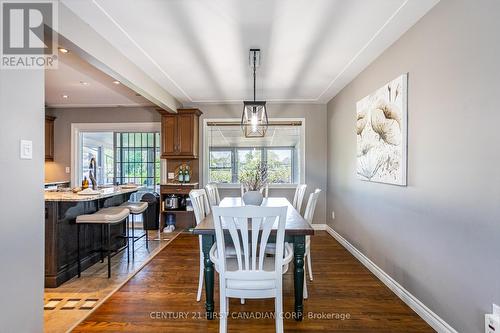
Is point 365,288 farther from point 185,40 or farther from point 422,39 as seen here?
point 185,40

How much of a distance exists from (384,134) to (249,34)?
168cm

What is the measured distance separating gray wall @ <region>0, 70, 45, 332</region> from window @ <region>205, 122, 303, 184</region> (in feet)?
12.6

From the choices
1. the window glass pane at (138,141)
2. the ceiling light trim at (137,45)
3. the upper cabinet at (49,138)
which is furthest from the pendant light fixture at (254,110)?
the upper cabinet at (49,138)

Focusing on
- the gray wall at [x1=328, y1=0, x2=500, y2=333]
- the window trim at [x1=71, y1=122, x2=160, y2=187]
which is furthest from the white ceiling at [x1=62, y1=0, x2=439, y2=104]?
the window trim at [x1=71, y1=122, x2=160, y2=187]

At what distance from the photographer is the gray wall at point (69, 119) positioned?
5.77 m

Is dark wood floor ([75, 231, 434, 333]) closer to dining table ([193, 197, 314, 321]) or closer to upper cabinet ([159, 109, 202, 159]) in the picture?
dining table ([193, 197, 314, 321])

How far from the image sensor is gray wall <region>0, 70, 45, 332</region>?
5.23 feet

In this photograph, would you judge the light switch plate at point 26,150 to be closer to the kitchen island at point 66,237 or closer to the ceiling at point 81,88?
the kitchen island at point 66,237

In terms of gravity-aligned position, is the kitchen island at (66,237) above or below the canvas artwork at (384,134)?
below

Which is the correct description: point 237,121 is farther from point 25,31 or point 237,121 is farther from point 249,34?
point 25,31

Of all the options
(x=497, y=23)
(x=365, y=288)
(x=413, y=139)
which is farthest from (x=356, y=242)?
(x=497, y=23)

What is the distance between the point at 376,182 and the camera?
3.15m

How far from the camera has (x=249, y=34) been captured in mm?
2717

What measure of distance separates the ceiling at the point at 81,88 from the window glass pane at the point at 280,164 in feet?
8.69
